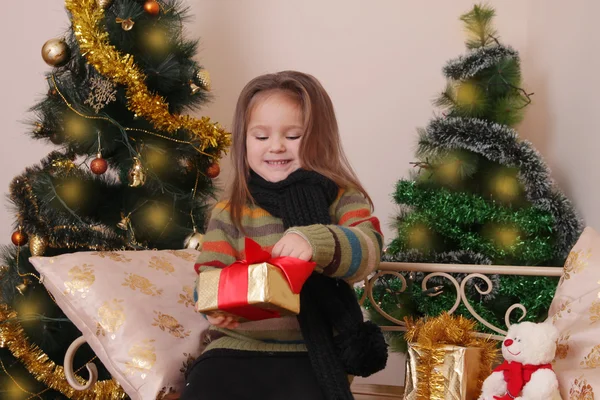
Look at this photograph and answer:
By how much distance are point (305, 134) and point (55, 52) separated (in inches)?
26.9

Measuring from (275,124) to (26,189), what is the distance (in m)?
0.69

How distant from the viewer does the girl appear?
3.34 ft

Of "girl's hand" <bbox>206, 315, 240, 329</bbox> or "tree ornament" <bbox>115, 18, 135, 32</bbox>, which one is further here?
"tree ornament" <bbox>115, 18, 135, 32</bbox>

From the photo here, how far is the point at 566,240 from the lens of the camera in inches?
63.6

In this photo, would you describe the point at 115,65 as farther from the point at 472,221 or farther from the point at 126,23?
the point at 472,221

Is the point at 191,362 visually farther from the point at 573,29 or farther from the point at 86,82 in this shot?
the point at 573,29

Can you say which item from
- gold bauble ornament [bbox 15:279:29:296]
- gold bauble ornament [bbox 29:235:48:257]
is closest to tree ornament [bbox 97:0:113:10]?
gold bauble ornament [bbox 29:235:48:257]

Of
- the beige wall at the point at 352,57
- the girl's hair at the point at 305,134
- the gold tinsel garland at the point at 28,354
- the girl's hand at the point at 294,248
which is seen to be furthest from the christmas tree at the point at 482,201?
the gold tinsel garland at the point at 28,354

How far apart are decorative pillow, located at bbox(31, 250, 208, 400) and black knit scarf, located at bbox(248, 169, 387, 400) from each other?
254mm

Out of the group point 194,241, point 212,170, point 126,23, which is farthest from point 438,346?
point 126,23

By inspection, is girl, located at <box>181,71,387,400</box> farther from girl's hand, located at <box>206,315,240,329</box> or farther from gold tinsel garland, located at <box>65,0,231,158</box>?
gold tinsel garland, located at <box>65,0,231,158</box>

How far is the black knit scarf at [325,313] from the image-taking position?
1.04 meters

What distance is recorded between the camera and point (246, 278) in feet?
2.85

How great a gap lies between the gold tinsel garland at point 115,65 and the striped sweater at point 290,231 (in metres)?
0.46
